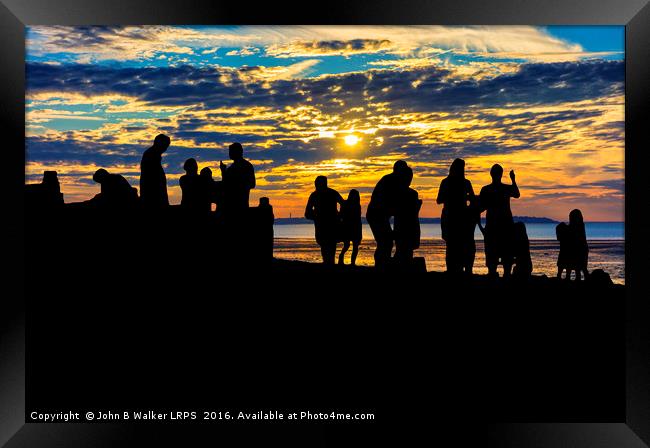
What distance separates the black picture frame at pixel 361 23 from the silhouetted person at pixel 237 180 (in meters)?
2.78

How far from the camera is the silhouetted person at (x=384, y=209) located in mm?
9055

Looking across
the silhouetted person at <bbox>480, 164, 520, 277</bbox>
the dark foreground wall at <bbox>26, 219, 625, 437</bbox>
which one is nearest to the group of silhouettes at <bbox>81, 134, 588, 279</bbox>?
the silhouetted person at <bbox>480, 164, 520, 277</bbox>

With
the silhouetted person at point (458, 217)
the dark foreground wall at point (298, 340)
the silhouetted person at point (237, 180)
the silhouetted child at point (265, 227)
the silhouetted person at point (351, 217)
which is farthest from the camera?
the silhouetted person at point (351, 217)

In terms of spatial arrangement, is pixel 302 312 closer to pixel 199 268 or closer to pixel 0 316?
pixel 199 268

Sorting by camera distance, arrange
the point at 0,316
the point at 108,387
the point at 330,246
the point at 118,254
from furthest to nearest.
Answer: the point at 330,246 → the point at 118,254 → the point at 108,387 → the point at 0,316

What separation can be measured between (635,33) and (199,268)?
5.20 m

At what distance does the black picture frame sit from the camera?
221 inches

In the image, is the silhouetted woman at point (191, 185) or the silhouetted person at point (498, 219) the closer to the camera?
the silhouetted woman at point (191, 185)

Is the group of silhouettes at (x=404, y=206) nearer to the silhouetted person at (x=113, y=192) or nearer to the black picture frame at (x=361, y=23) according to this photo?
the silhouetted person at (x=113, y=192)

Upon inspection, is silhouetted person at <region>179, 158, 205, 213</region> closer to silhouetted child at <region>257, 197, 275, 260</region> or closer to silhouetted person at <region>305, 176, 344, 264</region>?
silhouetted child at <region>257, 197, 275, 260</region>

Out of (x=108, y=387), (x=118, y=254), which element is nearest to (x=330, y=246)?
(x=118, y=254)

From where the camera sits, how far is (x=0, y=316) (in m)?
5.57

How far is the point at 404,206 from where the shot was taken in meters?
9.22

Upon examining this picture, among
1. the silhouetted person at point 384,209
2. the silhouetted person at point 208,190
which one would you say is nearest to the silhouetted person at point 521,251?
the silhouetted person at point 384,209
